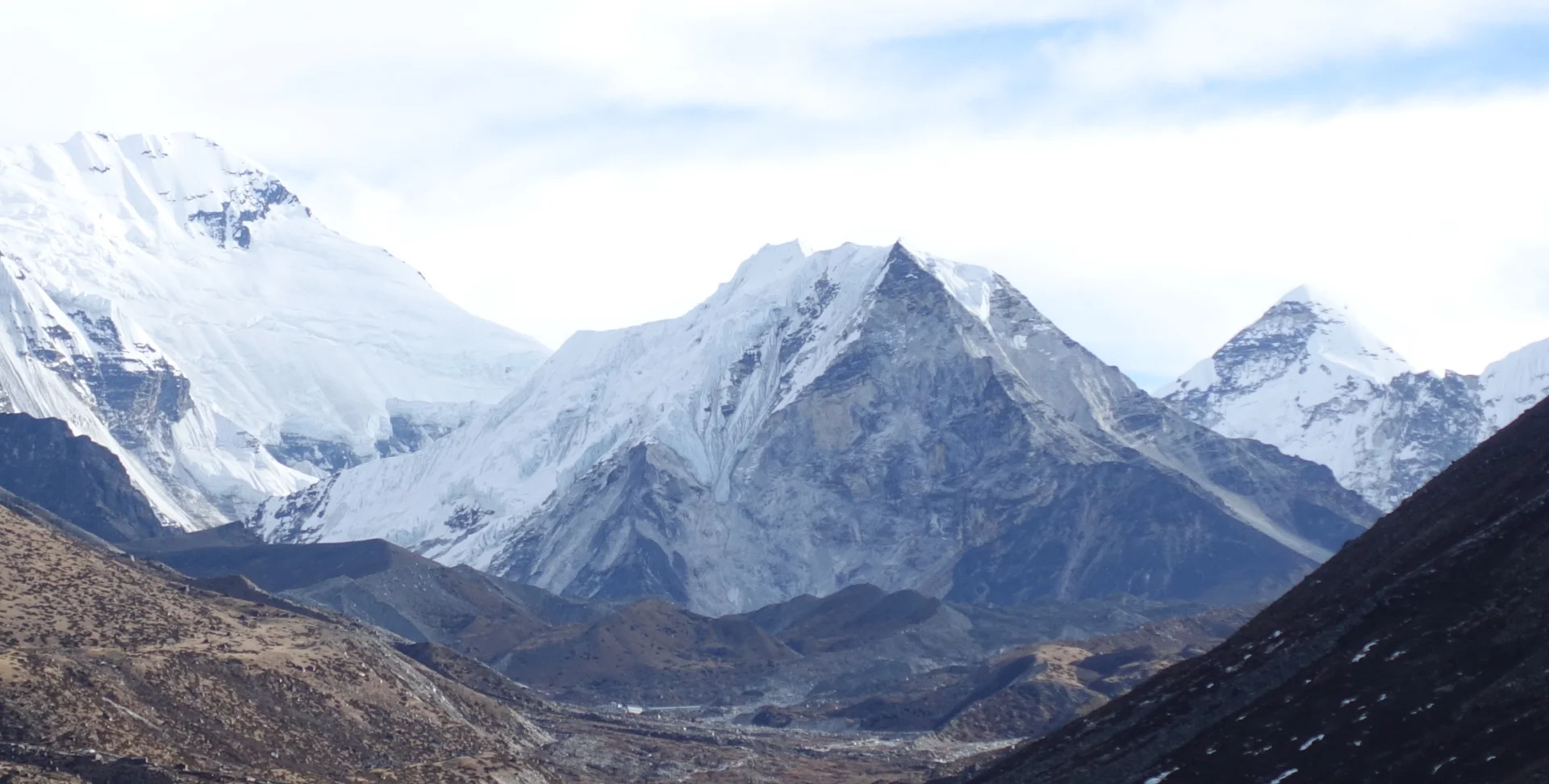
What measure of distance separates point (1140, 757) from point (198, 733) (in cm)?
8779

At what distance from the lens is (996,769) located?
187 m

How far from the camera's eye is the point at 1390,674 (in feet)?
465

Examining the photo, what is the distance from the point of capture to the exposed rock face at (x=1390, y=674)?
126 meters

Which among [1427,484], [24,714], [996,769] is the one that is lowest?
[996,769]

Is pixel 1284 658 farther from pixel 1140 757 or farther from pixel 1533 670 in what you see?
pixel 1533 670

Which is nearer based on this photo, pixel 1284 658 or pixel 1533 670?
pixel 1533 670

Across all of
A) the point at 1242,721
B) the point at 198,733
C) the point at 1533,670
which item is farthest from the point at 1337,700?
the point at 198,733

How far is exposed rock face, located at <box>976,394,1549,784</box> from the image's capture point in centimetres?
12581

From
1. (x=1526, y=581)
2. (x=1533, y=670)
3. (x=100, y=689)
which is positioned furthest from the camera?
(x=100, y=689)

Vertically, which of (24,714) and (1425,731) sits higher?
(24,714)

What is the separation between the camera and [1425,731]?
128 meters

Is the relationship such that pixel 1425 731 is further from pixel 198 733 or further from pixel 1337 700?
pixel 198 733

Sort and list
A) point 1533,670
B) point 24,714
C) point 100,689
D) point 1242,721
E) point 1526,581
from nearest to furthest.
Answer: point 1533,670
point 1526,581
point 1242,721
point 24,714
point 100,689

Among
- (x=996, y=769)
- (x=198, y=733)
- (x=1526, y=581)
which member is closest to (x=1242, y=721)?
(x=1526, y=581)
